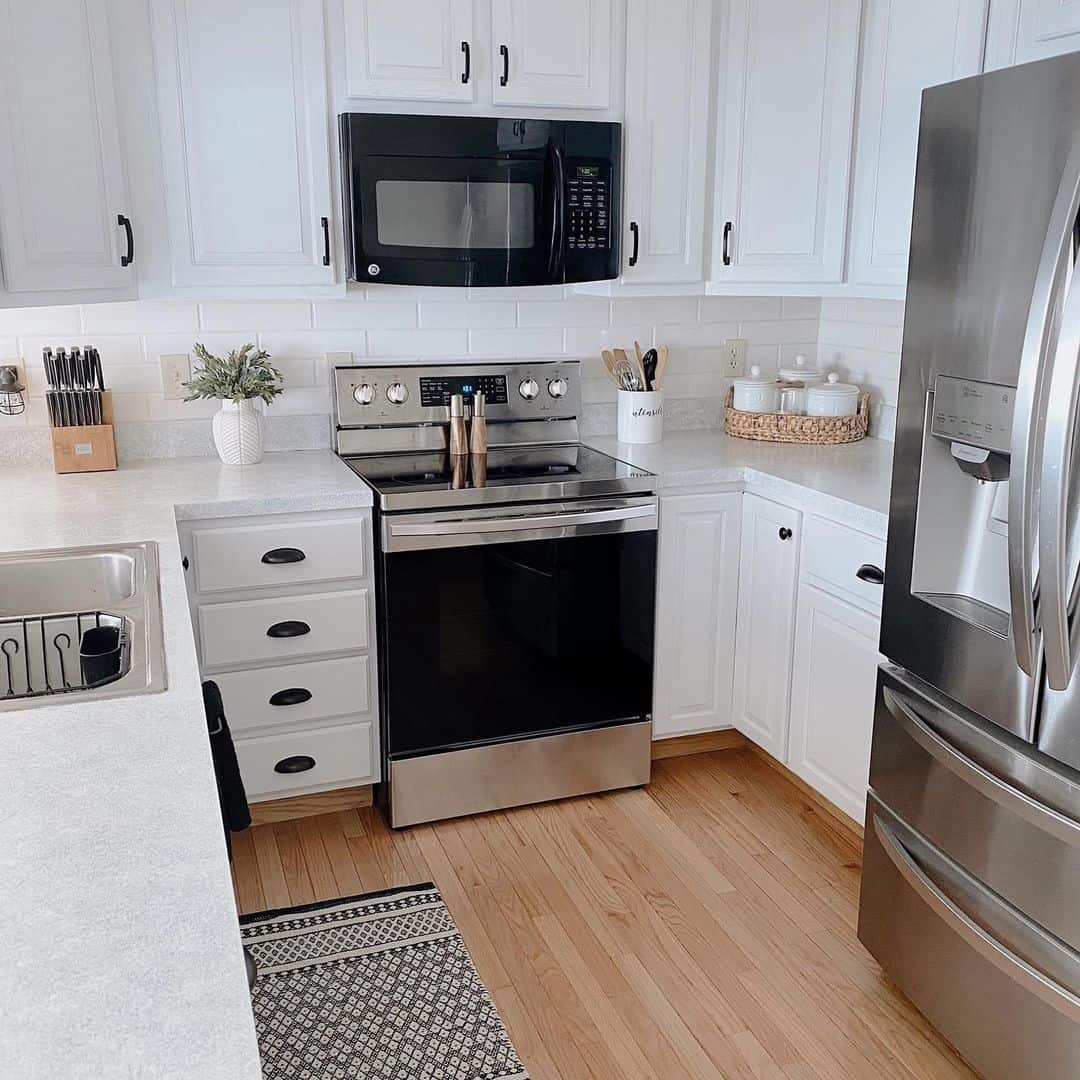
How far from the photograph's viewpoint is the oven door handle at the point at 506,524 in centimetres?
263

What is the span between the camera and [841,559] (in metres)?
2.57

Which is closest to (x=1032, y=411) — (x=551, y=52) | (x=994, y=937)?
(x=994, y=937)

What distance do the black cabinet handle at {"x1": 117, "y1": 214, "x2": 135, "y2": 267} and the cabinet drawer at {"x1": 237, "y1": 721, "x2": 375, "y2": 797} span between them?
3.92ft

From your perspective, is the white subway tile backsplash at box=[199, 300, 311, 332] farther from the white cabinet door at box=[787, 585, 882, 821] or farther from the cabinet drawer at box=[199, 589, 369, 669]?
the white cabinet door at box=[787, 585, 882, 821]

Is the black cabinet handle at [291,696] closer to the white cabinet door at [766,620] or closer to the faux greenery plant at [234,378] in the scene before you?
the faux greenery plant at [234,378]

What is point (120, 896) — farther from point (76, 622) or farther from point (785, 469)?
point (785, 469)

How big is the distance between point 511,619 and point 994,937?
1347 millimetres

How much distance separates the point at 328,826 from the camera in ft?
9.42

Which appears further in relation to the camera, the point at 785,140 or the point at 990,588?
the point at 785,140

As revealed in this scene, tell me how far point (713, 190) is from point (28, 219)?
174 centimetres

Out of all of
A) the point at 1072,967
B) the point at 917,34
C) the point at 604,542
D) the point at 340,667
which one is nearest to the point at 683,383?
the point at 604,542

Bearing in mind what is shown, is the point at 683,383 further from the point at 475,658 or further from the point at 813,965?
the point at 813,965

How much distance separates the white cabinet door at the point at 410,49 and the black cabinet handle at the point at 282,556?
1142 millimetres

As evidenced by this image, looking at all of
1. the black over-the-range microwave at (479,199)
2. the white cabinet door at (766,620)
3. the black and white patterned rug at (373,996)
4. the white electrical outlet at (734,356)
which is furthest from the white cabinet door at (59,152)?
the white electrical outlet at (734,356)
